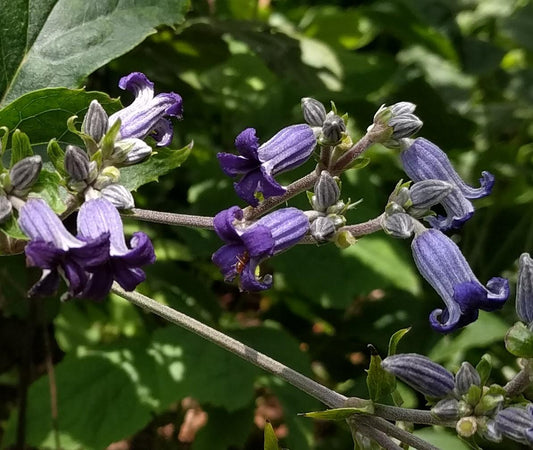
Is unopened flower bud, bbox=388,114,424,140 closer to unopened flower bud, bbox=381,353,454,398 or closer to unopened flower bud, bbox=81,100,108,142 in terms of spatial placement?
unopened flower bud, bbox=381,353,454,398

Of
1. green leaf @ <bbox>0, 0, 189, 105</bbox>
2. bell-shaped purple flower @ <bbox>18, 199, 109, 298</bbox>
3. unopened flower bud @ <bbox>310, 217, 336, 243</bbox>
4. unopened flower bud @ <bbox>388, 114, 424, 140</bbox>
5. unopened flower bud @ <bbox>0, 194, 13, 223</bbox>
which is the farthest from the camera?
green leaf @ <bbox>0, 0, 189, 105</bbox>

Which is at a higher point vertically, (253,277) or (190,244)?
(253,277)

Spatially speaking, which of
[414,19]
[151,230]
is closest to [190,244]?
[151,230]

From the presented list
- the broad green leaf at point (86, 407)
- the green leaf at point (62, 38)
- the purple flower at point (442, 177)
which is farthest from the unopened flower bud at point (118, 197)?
the broad green leaf at point (86, 407)

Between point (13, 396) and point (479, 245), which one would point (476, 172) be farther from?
point (13, 396)

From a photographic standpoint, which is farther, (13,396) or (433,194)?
(13,396)

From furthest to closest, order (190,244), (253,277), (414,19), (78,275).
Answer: (414,19) → (190,244) → (253,277) → (78,275)

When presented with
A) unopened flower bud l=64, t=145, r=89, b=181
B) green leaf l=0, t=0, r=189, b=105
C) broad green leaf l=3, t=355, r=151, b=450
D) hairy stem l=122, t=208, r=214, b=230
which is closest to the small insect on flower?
hairy stem l=122, t=208, r=214, b=230
